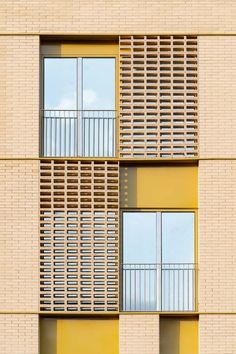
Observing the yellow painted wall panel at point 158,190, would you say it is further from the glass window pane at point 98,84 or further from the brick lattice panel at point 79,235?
the glass window pane at point 98,84

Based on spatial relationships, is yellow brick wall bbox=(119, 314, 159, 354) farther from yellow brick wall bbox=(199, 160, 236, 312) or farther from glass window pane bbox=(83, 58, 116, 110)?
glass window pane bbox=(83, 58, 116, 110)

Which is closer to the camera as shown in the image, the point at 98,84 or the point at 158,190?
the point at 158,190

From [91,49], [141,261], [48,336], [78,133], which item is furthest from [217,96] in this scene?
[48,336]

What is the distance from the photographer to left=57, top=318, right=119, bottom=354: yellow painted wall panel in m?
21.0

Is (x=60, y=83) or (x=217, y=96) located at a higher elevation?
(x=60, y=83)

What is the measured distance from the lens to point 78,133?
21625 millimetres

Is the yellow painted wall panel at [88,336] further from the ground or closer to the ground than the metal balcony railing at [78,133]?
closer to the ground

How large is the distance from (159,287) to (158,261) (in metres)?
0.50

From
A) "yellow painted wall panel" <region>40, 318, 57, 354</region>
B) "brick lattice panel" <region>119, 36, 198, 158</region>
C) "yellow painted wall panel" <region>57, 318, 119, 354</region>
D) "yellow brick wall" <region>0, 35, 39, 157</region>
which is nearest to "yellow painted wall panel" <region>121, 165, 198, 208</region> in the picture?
"brick lattice panel" <region>119, 36, 198, 158</region>

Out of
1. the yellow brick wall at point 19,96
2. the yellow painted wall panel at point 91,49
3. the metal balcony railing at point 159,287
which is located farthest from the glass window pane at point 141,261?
the yellow painted wall panel at point 91,49

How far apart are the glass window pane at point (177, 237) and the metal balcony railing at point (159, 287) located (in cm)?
17

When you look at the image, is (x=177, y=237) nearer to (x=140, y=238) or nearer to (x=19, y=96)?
(x=140, y=238)

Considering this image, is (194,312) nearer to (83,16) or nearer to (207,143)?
(207,143)

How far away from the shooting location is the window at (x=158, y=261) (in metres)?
21.1
